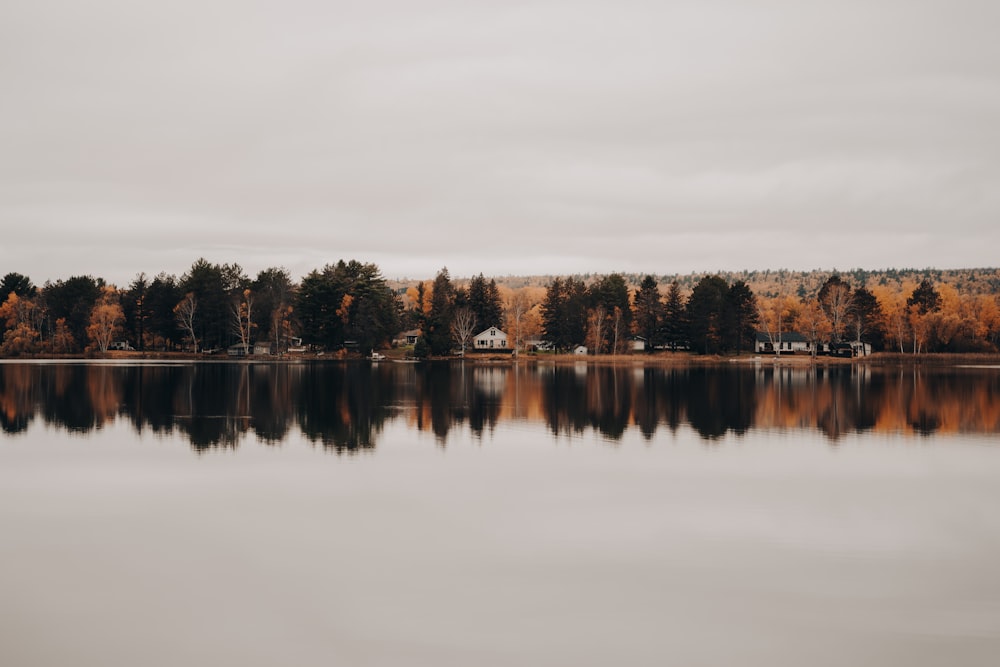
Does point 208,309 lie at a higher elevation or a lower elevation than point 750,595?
higher

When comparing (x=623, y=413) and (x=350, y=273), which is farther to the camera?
(x=350, y=273)

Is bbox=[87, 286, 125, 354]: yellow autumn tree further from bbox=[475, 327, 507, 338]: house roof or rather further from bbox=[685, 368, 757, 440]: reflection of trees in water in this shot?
bbox=[685, 368, 757, 440]: reflection of trees in water

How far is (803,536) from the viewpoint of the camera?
13.7 metres

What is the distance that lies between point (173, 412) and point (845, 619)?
2861 cm

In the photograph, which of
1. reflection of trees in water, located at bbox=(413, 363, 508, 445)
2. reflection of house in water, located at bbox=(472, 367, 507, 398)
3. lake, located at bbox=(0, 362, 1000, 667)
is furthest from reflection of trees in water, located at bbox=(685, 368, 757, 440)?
reflection of house in water, located at bbox=(472, 367, 507, 398)

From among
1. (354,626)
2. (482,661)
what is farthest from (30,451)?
(482,661)

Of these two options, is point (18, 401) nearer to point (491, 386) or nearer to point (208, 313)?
point (491, 386)

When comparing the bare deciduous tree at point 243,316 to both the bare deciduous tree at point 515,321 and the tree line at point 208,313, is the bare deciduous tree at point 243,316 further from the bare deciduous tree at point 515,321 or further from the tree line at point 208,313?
the bare deciduous tree at point 515,321

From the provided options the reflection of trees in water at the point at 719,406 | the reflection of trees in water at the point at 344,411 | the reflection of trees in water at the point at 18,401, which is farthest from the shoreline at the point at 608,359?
the reflection of trees in water at the point at 344,411

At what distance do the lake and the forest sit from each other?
75724 millimetres

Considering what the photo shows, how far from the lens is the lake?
9336mm

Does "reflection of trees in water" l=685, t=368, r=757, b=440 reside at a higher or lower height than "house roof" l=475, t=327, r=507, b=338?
lower

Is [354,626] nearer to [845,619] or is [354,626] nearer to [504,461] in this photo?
[845,619]

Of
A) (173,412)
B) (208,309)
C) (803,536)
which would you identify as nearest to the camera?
(803,536)
